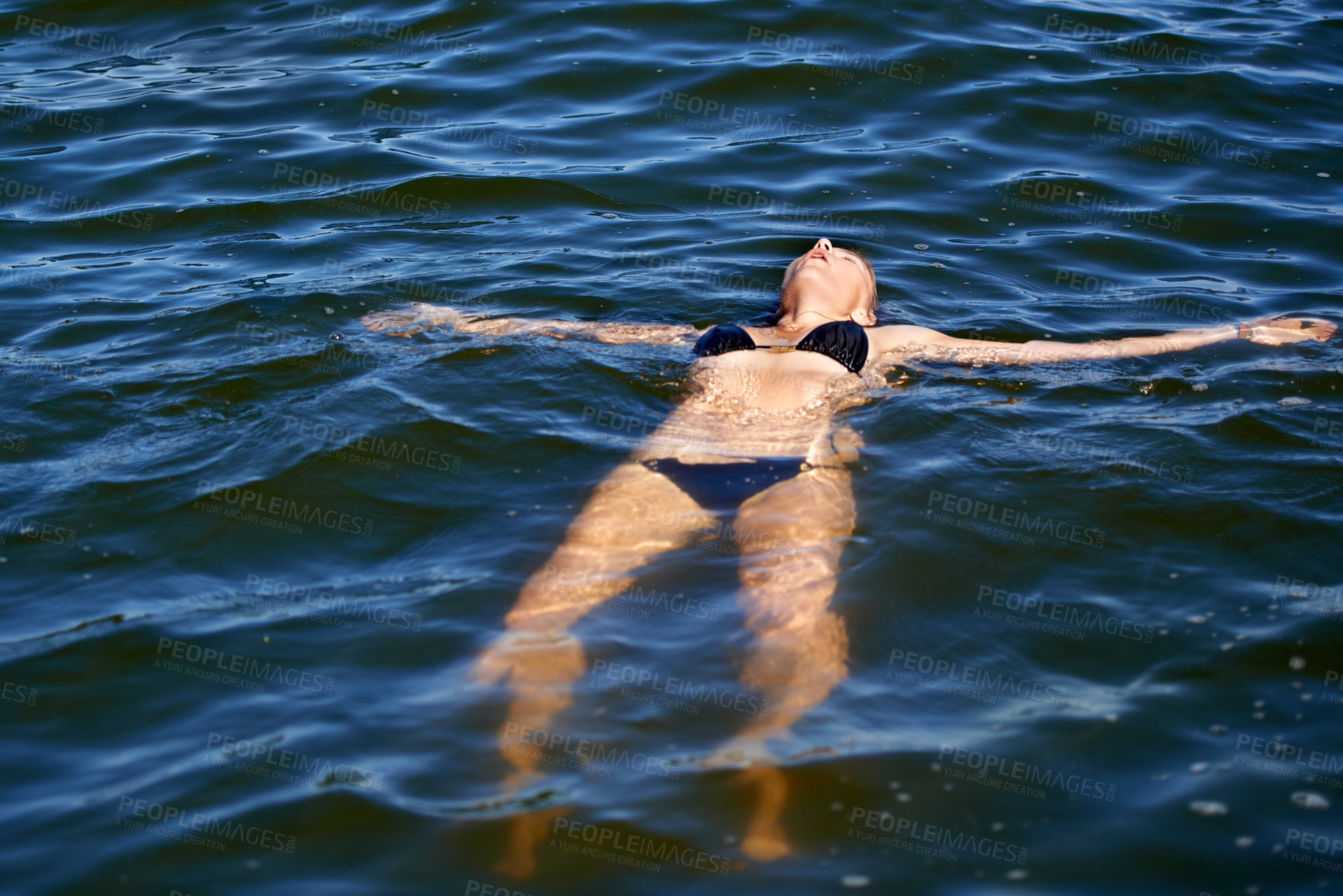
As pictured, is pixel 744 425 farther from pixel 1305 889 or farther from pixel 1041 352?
pixel 1305 889

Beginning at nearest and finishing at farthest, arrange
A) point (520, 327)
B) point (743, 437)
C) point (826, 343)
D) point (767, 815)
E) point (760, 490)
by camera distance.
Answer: point (767, 815) < point (760, 490) < point (743, 437) < point (826, 343) < point (520, 327)

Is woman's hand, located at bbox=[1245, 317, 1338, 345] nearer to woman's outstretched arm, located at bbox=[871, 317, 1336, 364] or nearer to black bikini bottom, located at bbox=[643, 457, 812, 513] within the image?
woman's outstretched arm, located at bbox=[871, 317, 1336, 364]

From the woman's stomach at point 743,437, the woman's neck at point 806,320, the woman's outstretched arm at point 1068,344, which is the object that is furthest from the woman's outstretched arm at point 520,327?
the woman's outstretched arm at point 1068,344

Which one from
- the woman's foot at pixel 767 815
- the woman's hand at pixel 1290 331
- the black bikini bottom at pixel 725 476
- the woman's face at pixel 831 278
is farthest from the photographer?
the woman's face at pixel 831 278

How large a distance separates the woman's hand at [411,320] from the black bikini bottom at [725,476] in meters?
2.00

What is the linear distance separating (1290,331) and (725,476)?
354 centimetres

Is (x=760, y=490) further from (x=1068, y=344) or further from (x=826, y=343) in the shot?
(x=1068, y=344)

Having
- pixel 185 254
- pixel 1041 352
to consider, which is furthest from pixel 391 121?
pixel 1041 352

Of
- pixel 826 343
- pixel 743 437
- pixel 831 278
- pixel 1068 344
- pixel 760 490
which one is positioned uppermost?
pixel 831 278

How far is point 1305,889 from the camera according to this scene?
3.55m

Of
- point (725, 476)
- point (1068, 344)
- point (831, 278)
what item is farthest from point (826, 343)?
point (1068, 344)

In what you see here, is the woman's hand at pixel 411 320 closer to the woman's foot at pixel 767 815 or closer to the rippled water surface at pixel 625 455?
the rippled water surface at pixel 625 455

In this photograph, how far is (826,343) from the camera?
6277 millimetres

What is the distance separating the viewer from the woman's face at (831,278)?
22.1 feet
